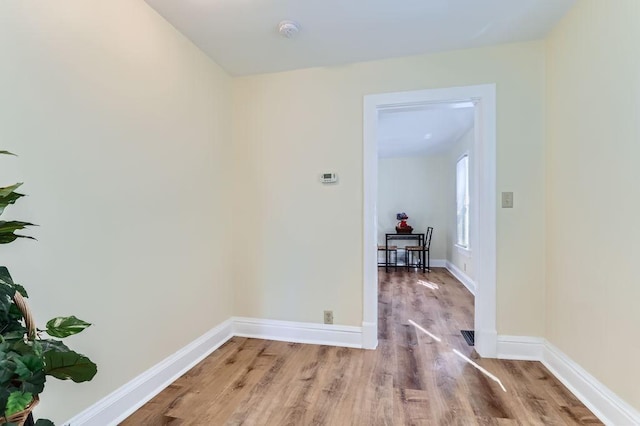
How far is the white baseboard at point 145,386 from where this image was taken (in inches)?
60.4

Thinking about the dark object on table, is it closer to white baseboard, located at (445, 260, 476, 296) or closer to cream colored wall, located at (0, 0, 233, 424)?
white baseboard, located at (445, 260, 476, 296)

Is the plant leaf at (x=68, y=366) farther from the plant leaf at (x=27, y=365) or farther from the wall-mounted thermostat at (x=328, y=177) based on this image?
the wall-mounted thermostat at (x=328, y=177)

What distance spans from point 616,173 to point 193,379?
276cm

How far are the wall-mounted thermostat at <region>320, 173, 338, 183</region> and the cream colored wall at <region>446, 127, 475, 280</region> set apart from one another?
9.60 ft

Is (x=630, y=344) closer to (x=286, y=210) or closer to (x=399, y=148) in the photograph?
(x=286, y=210)

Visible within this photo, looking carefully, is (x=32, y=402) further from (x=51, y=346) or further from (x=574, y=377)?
(x=574, y=377)

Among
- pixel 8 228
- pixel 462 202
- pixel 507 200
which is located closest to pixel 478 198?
pixel 507 200

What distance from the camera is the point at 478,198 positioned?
2355 millimetres

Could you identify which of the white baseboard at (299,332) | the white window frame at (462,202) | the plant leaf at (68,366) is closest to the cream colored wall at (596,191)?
the white baseboard at (299,332)

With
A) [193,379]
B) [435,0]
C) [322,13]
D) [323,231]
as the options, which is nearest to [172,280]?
[193,379]

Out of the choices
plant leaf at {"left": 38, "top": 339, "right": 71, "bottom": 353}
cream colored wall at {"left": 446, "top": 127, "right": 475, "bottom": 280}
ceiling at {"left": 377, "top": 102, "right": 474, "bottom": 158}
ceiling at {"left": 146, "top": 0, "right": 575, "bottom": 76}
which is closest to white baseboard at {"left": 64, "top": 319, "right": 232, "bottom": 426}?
plant leaf at {"left": 38, "top": 339, "right": 71, "bottom": 353}

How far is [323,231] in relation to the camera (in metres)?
2.62

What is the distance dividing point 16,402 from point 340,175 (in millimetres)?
2219

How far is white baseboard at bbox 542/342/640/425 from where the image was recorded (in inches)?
58.8
